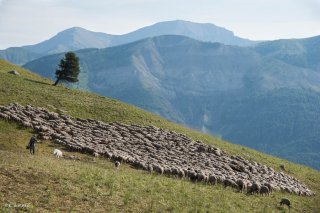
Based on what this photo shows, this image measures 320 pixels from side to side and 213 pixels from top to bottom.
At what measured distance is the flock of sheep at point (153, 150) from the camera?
40562 millimetres

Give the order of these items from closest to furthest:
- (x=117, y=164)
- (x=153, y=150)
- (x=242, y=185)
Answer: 1. (x=242, y=185)
2. (x=117, y=164)
3. (x=153, y=150)

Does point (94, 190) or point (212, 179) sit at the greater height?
point (94, 190)

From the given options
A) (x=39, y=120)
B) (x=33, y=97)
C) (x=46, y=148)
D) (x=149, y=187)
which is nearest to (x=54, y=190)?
(x=149, y=187)

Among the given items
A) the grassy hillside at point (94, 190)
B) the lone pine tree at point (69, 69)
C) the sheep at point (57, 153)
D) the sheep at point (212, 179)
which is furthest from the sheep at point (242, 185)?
the lone pine tree at point (69, 69)

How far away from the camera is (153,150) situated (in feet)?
161

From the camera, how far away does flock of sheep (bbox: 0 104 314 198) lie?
133ft

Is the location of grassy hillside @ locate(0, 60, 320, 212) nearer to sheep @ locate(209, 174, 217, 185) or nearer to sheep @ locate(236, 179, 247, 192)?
sheep @ locate(209, 174, 217, 185)

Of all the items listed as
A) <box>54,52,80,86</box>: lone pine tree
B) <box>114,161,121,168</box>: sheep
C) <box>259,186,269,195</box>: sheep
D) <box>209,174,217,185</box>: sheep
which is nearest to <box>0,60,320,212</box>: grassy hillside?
<box>114,161,121,168</box>: sheep

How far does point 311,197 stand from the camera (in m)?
45.5

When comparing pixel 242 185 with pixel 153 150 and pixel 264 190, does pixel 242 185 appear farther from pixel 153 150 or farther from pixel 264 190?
pixel 153 150

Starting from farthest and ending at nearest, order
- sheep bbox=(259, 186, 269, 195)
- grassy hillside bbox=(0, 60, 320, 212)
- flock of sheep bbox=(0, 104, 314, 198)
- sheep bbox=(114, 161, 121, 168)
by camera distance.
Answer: flock of sheep bbox=(0, 104, 314, 198), sheep bbox=(114, 161, 121, 168), sheep bbox=(259, 186, 269, 195), grassy hillside bbox=(0, 60, 320, 212)

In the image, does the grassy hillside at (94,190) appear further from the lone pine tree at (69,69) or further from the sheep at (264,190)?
the lone pine tree at (69,69)

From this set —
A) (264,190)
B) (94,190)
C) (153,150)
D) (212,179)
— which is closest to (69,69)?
(153,150)

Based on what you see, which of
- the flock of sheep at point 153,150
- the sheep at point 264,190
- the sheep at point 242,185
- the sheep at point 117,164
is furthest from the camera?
the flock of sheep at point 153,150
